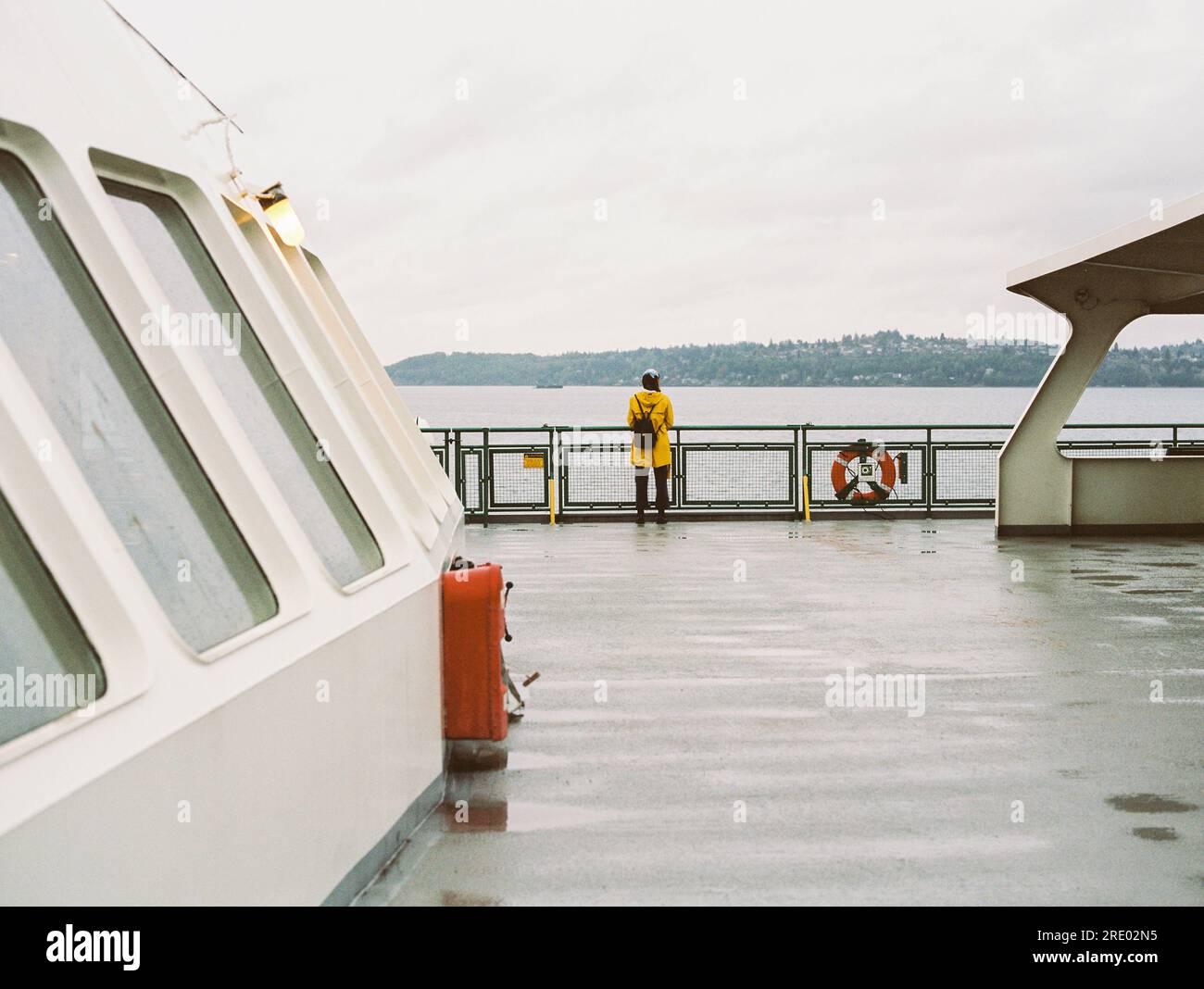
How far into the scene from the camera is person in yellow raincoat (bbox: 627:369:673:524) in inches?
779

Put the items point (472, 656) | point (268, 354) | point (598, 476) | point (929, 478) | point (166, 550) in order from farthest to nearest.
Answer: point (929, 478)
point (598, 476)
point (472, 656)
point (268, 354)
point (166, 550)

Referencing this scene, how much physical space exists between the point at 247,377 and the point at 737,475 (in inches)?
650

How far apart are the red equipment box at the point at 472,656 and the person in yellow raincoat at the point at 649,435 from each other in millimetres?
12959

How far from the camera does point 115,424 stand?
3.85m

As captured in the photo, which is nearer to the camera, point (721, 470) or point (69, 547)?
point (69, 547)

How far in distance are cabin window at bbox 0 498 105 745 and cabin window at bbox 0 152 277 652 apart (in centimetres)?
59

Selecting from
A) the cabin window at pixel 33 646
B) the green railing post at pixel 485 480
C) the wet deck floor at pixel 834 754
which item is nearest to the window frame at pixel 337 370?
the wet deck floor at pixel 834 754

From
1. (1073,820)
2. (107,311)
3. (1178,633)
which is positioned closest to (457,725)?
(1073,820)

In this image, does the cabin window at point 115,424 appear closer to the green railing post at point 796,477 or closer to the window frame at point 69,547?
the window frame at point 69,547

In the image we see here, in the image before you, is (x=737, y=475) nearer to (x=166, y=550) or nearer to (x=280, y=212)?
(x=280, y=212)

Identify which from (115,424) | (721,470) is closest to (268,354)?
(115,424)

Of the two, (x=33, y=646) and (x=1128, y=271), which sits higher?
(x=1128, y=271)

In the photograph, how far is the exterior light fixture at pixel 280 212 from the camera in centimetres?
764
